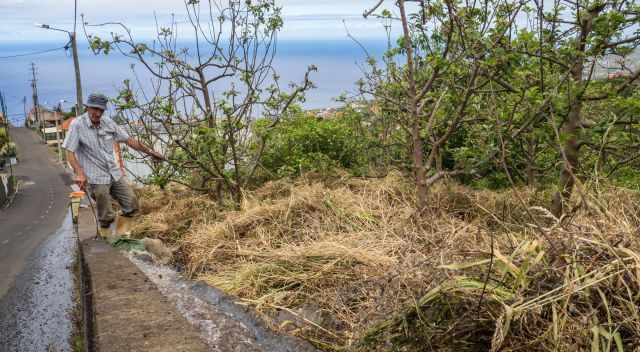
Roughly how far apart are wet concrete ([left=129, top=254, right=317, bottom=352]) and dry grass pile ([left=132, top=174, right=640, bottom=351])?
0.33ft

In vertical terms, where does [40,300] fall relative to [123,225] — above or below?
below

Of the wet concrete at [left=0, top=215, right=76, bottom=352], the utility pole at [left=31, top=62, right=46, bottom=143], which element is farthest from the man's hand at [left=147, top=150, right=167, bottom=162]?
the utility pole at [left=31, top=62, right=46, bottom=143]

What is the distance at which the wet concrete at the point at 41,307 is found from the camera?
15.2 feet

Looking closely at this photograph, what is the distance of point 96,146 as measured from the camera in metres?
6.55

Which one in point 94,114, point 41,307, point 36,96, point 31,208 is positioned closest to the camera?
point 41,307

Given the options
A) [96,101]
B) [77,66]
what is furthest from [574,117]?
[77,66]

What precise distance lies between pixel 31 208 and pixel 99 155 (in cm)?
3498

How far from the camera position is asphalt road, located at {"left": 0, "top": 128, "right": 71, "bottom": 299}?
1287cm

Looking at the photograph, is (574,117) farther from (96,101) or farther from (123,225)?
(123,225)

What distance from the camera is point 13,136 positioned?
84.4m

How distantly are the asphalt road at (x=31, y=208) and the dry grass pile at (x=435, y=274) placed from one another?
3359 millimetres

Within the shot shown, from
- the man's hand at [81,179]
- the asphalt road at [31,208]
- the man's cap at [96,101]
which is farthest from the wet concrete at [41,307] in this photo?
the man's cap at [96,101]

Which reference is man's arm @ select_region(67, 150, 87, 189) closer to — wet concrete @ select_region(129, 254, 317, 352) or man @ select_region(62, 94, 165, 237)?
man @ select_region(62, 94, 165, 237)

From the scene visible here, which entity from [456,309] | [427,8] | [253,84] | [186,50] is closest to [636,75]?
[427,8]
